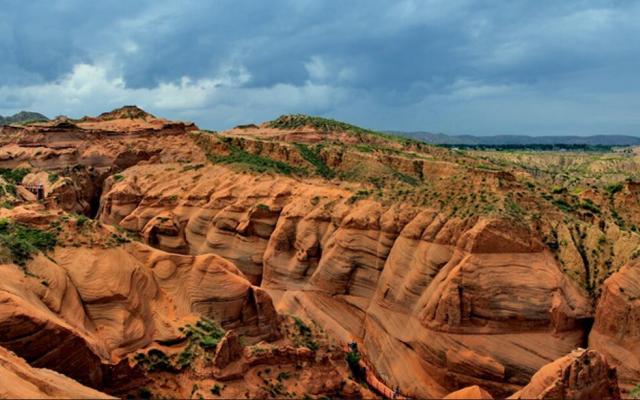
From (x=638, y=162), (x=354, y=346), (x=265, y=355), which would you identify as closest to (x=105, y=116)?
(x=354, y=346)

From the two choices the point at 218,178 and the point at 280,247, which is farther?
the point at 218,178

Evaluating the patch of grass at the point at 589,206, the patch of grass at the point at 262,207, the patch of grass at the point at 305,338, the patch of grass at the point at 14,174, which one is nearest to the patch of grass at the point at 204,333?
the patch of grass at the point at 305,338

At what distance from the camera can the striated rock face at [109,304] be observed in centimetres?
2056

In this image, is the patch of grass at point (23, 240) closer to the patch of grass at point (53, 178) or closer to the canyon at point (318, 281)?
the canyon at point (318, 281)

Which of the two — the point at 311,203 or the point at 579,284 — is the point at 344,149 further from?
the point at 579,284

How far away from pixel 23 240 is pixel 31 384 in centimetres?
1331

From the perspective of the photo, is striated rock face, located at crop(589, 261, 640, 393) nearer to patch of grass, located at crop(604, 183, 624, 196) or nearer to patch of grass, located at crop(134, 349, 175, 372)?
patch of grass, located at crop(604, 183, 624, 196)

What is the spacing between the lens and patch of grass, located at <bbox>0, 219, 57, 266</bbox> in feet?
83.7

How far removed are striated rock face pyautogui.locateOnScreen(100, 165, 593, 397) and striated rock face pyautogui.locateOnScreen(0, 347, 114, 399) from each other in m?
24.2

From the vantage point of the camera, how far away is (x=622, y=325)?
3356cm

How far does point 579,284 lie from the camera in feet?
121

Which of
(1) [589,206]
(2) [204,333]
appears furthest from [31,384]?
(1) [589,206]

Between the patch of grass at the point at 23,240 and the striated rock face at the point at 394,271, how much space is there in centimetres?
2078

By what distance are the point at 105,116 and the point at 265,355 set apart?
63288mm
